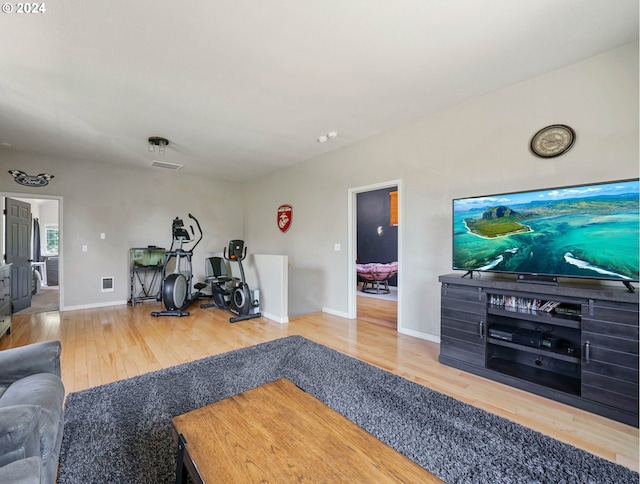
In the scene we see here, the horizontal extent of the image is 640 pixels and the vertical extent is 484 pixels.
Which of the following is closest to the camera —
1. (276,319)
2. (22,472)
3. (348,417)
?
(22,472)

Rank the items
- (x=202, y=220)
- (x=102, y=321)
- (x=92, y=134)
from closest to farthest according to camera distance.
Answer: (x=92, y=134)
(x=102, y=321)
(x=202, y=220)

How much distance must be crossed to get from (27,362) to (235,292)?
3.08 m

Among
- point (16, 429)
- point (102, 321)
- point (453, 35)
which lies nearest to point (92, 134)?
point (102, 321)

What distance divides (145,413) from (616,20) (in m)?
4.25

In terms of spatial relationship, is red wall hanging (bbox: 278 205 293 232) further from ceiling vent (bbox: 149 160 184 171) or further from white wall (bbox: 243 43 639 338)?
ceiling vent (bbox: 149 160 184 171)

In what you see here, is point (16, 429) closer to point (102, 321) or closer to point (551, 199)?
point (551, 199)

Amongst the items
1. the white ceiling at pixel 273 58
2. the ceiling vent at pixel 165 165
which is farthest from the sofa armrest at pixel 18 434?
the ceiling vent at pixel 165 165

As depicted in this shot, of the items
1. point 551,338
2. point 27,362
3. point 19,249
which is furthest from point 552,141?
point 19,249

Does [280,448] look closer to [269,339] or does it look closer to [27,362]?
[27,362]

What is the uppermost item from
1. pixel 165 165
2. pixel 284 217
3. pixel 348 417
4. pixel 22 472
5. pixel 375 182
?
pixel 165 165

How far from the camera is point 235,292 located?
468 cm

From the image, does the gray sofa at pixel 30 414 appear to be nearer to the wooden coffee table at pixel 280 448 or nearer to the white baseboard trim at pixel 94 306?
the wooden coffee table at pixel 280 448

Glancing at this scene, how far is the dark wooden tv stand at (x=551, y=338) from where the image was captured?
196 cm

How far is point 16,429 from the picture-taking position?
1.04 m
